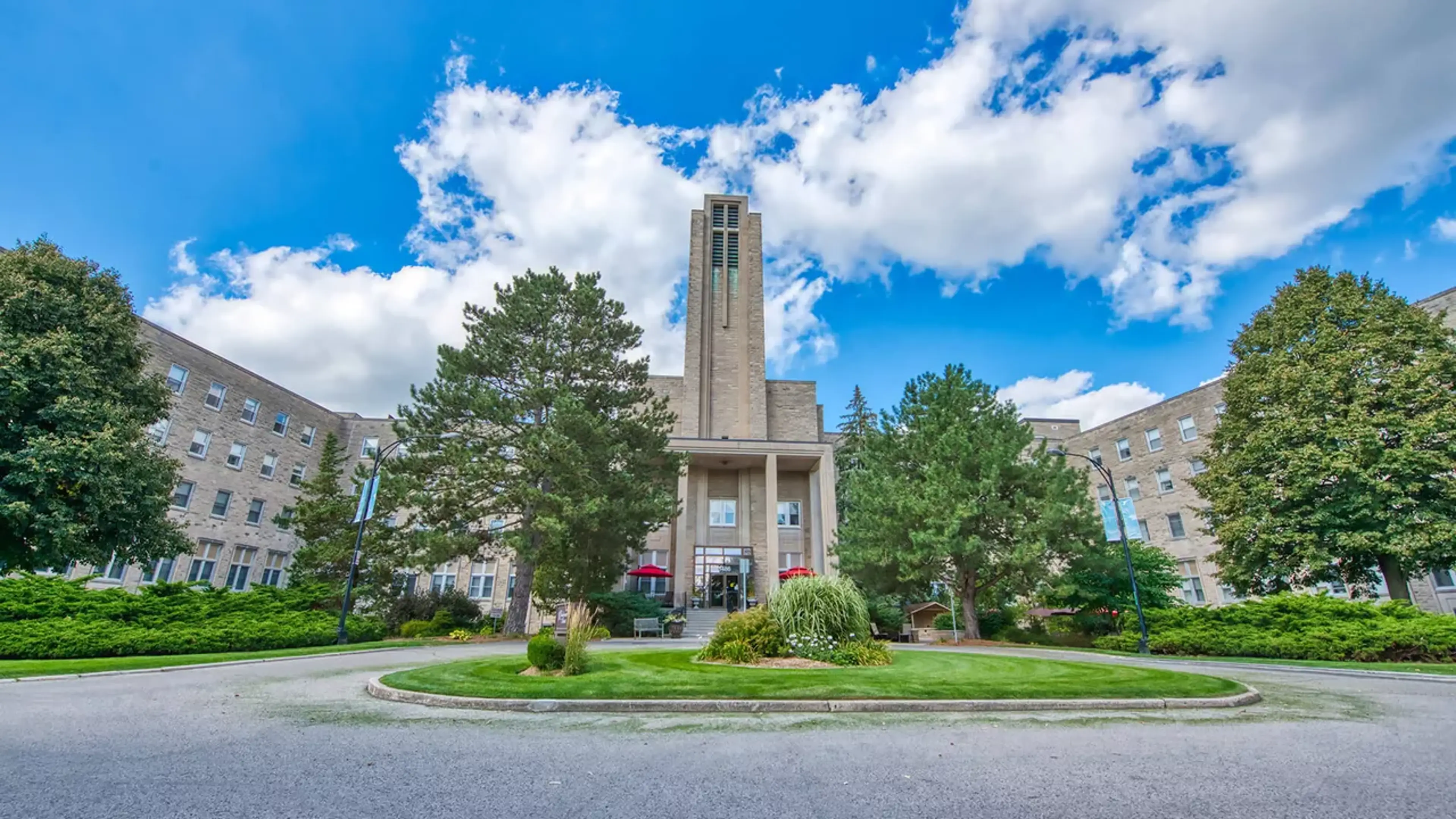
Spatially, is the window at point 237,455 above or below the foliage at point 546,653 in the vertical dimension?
above

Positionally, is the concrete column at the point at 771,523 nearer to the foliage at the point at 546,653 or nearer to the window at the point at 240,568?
the foliage at the point at 546,653

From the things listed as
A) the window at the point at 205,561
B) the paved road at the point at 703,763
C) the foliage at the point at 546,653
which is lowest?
the paved road at the point at 703,763

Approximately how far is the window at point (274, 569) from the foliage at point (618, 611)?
2074 centimetres

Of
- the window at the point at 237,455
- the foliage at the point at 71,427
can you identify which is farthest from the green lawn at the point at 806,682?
the window at the point at 237,455

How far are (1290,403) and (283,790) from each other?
26.6 meters

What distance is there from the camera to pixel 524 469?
73.6ft

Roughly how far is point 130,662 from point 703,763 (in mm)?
13139

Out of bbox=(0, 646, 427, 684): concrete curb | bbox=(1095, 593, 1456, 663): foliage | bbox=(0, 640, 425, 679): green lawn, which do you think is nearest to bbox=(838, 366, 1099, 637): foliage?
bbox=(1095, 593, 1456, 663): foliage

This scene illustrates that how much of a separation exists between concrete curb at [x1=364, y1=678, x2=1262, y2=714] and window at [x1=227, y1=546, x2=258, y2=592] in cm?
3173

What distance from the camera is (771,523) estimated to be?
1258 inches

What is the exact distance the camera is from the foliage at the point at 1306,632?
1392 cm

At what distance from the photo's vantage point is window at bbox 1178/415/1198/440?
→ 34312 mm

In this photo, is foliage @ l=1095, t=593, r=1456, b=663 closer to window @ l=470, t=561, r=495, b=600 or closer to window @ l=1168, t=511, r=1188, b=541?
window @ l=1168, t=511, r=1188, b=541

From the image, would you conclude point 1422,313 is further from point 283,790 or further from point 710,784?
point 283,790
